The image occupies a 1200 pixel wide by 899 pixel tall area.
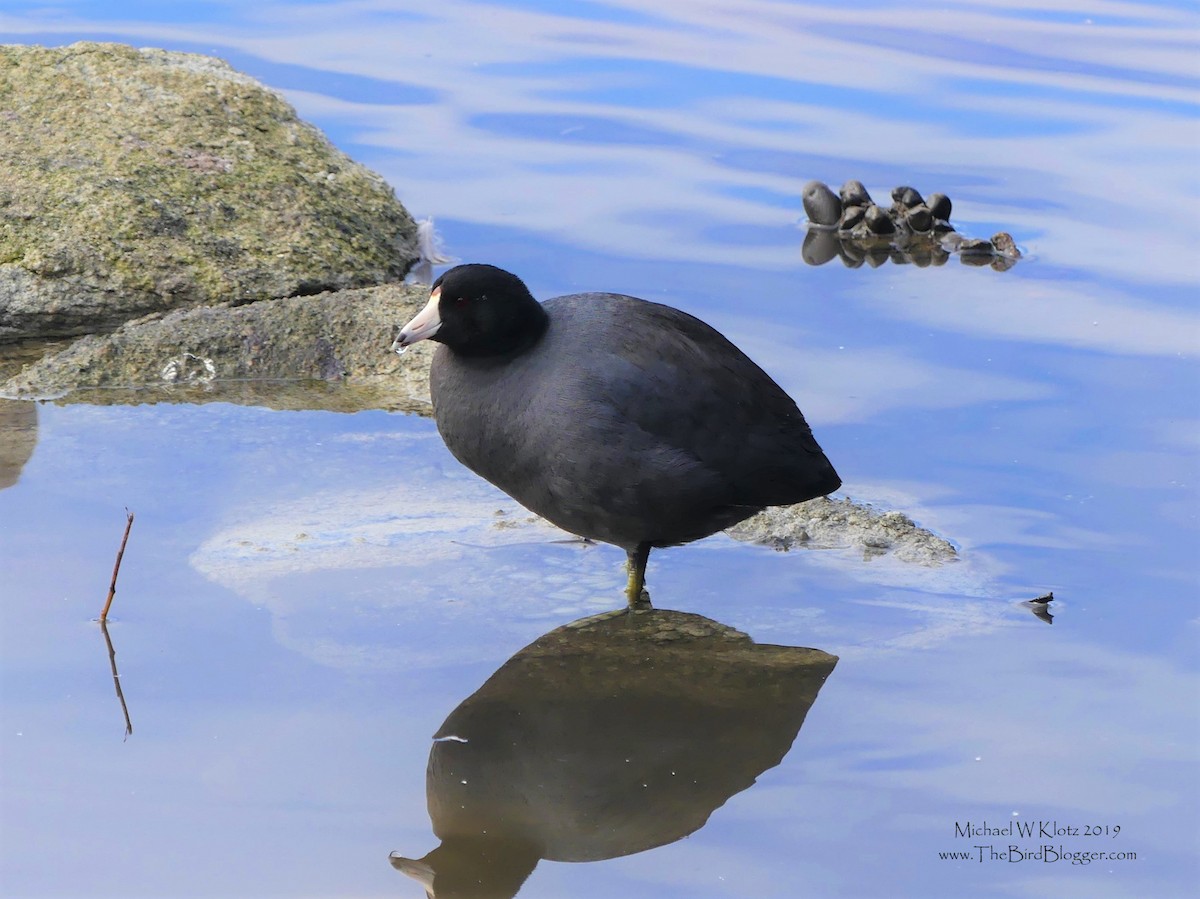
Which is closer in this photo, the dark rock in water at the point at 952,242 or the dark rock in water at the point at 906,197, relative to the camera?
the dark rock in water at the point at 952,242

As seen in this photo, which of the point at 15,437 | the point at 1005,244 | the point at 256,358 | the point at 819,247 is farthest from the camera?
the point at 819,247

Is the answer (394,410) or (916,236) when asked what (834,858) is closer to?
(394,410)

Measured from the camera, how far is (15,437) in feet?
17.6

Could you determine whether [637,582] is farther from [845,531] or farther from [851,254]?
[851,254]

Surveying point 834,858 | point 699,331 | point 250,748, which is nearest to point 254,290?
point 699,331

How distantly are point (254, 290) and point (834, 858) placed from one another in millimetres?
3932

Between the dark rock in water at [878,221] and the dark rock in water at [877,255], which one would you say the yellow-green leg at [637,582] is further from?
the dark rock in water at [878,221]

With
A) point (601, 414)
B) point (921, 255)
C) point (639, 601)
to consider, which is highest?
point (921, 255)

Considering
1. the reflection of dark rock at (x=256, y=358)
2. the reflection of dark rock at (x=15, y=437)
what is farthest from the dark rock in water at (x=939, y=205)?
the reflection of dark rock at (x=15, y=437)

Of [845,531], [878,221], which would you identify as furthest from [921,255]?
[845,531]

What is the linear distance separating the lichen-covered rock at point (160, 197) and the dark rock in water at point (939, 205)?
2622 millimetres

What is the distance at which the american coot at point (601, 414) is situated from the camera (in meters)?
4.31

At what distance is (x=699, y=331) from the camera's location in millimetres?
4684

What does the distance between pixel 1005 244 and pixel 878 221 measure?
634 millimetres
